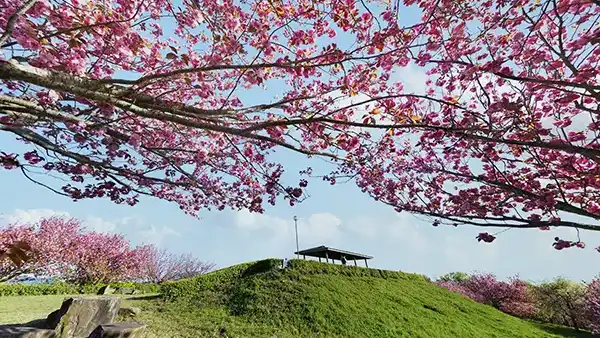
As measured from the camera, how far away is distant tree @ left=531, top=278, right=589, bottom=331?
19.6m

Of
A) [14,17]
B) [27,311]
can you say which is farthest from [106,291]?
[14,17]

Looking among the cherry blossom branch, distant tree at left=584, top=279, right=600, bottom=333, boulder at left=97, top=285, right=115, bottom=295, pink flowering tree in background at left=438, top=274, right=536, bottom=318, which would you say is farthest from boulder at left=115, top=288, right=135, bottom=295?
distant tree at left=584, top=279, right=600, bottom=333

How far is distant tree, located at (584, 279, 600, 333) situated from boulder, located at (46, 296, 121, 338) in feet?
68.9

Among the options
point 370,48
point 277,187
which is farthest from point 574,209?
point 277,187

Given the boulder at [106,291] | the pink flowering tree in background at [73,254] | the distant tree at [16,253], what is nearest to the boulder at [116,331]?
the distant tree at [16,253]

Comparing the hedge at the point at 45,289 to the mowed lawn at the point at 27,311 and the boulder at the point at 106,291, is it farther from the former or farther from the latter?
the mowed lawn at the point at 27,311

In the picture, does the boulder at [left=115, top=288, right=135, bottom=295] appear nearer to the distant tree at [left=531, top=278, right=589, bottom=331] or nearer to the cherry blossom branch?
the cherry blossom branch

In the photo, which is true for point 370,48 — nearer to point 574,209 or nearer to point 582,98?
point 582,98

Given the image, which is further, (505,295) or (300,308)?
(505,295)

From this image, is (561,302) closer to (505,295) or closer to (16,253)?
(505,295)

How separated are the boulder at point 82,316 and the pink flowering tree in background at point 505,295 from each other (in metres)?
22.2

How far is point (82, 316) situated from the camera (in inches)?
243

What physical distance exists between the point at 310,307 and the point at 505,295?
66.2 ft

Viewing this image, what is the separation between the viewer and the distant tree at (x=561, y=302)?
19578 mm
